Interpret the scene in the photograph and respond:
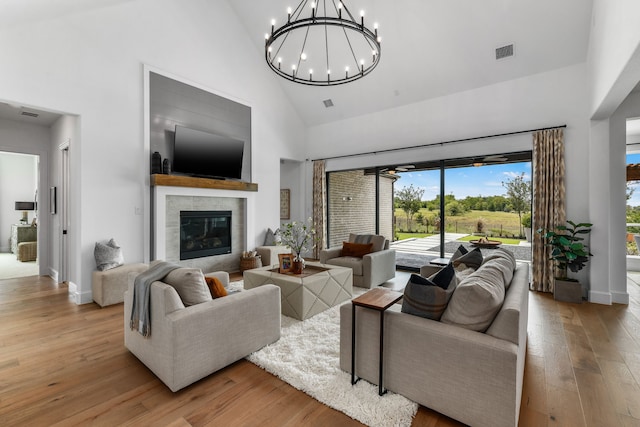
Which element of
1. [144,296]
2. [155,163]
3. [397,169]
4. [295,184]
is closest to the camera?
[144,296]

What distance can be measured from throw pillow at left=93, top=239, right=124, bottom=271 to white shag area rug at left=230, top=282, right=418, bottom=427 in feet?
8.88

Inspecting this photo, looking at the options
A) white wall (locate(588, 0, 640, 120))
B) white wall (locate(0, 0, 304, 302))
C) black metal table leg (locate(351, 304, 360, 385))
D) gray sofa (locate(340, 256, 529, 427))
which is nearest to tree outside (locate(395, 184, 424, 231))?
white wall (locate(588, 0, 640, 120))

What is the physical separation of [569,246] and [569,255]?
0.13m

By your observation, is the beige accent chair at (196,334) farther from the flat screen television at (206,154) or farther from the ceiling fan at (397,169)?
the ceiling fan at (397,169)

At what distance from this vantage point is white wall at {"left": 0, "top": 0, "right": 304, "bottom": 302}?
374cm

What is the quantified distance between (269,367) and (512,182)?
499 cm

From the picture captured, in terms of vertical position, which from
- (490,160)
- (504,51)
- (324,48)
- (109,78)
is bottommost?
(490,160)

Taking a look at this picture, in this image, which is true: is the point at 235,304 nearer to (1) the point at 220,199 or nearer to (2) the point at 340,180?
(1) the point at 220,199

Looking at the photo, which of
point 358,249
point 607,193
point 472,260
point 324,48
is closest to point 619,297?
point 607,193

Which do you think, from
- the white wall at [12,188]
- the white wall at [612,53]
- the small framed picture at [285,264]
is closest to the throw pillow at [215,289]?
the small framed picture at [285,264]

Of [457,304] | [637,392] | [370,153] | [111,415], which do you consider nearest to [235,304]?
[111,415]

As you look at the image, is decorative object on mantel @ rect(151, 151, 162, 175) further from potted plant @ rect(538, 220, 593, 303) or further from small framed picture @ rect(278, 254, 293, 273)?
potted plant @ rect(538, 220, 593, 303)

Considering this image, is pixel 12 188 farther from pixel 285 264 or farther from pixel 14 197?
pixel 285 264

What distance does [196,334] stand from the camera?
2.14 meters
